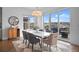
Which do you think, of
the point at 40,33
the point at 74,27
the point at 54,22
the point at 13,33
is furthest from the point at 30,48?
the point at 74,27

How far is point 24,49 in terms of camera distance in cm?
348

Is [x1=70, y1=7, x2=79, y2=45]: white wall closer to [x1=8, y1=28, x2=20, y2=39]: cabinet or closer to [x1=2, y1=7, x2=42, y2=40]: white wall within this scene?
[x1=2, y1=7, x2=42, y2=40]: white wall

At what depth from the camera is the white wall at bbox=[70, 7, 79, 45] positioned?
343cm

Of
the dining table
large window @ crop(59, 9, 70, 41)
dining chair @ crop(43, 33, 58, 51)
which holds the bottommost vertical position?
dining chair @ crop(43, 33, 58, 51)

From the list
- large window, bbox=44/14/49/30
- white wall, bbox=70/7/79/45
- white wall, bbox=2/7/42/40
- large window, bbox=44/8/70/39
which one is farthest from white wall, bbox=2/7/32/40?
white wall, bbox=70/7/79/45

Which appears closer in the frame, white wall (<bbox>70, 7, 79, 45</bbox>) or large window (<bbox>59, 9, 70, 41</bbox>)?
white wall (<bbox>70, 7, 79, 45</bbox>)

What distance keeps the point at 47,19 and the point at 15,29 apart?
36.4 inches

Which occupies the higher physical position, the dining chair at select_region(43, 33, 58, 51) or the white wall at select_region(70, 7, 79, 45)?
the white wall at select_region(70, 7, 79, 45)

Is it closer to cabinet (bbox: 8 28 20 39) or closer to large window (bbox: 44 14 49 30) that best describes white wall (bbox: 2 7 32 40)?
cabinet (bbox: 8 28 20 39)

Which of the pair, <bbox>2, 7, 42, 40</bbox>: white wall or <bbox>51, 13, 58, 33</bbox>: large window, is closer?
<bbox>2, 7, 42, 40</bbox>: white wall

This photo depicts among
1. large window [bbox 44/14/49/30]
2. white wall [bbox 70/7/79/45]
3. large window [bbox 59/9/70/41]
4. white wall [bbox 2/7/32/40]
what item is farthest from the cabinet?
white wall [bbox 70/7/79/45]

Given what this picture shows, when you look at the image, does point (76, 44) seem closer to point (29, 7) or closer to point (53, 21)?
point (53, 21)

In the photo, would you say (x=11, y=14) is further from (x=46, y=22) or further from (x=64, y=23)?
(x=64, y=23)
